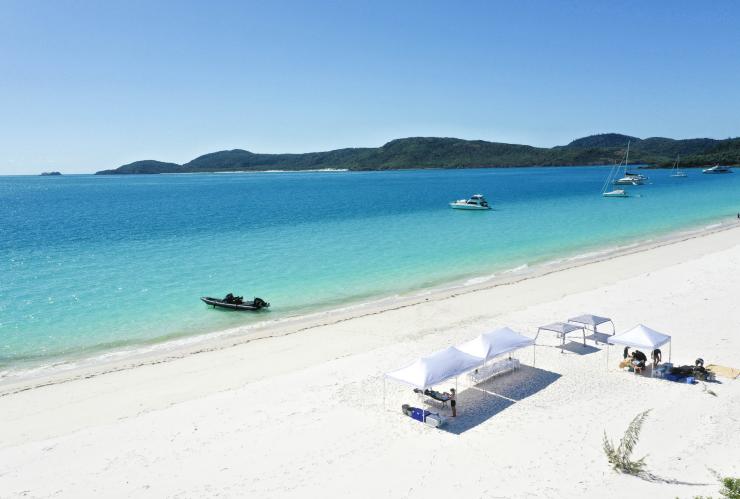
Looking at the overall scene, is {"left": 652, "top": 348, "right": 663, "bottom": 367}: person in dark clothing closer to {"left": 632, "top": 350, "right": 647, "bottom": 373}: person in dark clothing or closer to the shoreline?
{"left": 632, "top": 350, "right": 647, "bottom": 373}: person in dark clothing

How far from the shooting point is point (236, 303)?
23531mm

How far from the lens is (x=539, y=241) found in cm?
4166

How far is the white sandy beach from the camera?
10.3 metres

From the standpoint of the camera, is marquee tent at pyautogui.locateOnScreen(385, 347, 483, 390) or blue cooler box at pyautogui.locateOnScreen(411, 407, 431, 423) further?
marquee tent at pyautogui.locateOnScreen(385, 347, 483, 390)

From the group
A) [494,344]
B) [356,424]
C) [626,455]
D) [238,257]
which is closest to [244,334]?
[356,424]

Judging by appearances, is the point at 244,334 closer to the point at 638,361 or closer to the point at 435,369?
the point at 435,369

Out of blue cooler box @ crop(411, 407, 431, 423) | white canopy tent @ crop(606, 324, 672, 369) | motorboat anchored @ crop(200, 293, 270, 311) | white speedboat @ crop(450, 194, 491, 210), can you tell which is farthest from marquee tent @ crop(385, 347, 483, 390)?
white speedboat @ crop(450, 194, 491, 210)

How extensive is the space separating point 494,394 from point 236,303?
44.0 ft

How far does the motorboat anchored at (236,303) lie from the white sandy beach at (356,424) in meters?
3.07

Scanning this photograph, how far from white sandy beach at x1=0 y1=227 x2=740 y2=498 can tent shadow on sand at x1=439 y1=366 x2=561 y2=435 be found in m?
0.06

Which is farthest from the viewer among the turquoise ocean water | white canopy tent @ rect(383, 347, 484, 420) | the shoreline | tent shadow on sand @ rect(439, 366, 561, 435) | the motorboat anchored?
the motorboat anchored

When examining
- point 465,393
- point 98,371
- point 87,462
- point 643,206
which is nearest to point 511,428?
point 465,393

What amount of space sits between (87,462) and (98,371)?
639 centimetres

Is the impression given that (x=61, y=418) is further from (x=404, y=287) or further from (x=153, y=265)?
(x=153, y=265)
